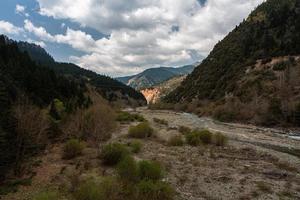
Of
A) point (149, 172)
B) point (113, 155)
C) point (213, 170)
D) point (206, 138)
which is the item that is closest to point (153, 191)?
point (149, 172)

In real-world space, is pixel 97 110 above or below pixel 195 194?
above

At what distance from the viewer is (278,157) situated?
29.2 metres

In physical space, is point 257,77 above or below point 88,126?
above

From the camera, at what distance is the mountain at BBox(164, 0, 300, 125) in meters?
62.2

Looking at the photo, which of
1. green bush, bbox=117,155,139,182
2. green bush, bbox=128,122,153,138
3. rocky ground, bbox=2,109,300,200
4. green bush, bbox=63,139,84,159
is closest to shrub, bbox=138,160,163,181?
green bush, bbox=117,155,139,182

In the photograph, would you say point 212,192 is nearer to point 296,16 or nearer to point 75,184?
point 75,184

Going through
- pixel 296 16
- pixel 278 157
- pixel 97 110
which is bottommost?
pixel 278 157

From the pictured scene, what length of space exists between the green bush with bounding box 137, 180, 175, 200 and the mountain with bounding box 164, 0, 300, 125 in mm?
46717

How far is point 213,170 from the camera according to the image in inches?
914

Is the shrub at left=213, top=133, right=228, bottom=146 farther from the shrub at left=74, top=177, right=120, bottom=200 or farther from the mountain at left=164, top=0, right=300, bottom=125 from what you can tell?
the mountain at left=164, top=0, right=300, bottom=125

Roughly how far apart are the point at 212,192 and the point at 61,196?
777cm

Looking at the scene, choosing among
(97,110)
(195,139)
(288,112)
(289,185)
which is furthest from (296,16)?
(289,185)

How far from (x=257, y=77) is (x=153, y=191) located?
247 feet

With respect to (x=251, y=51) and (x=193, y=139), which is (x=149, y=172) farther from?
(x=251, y=51)
